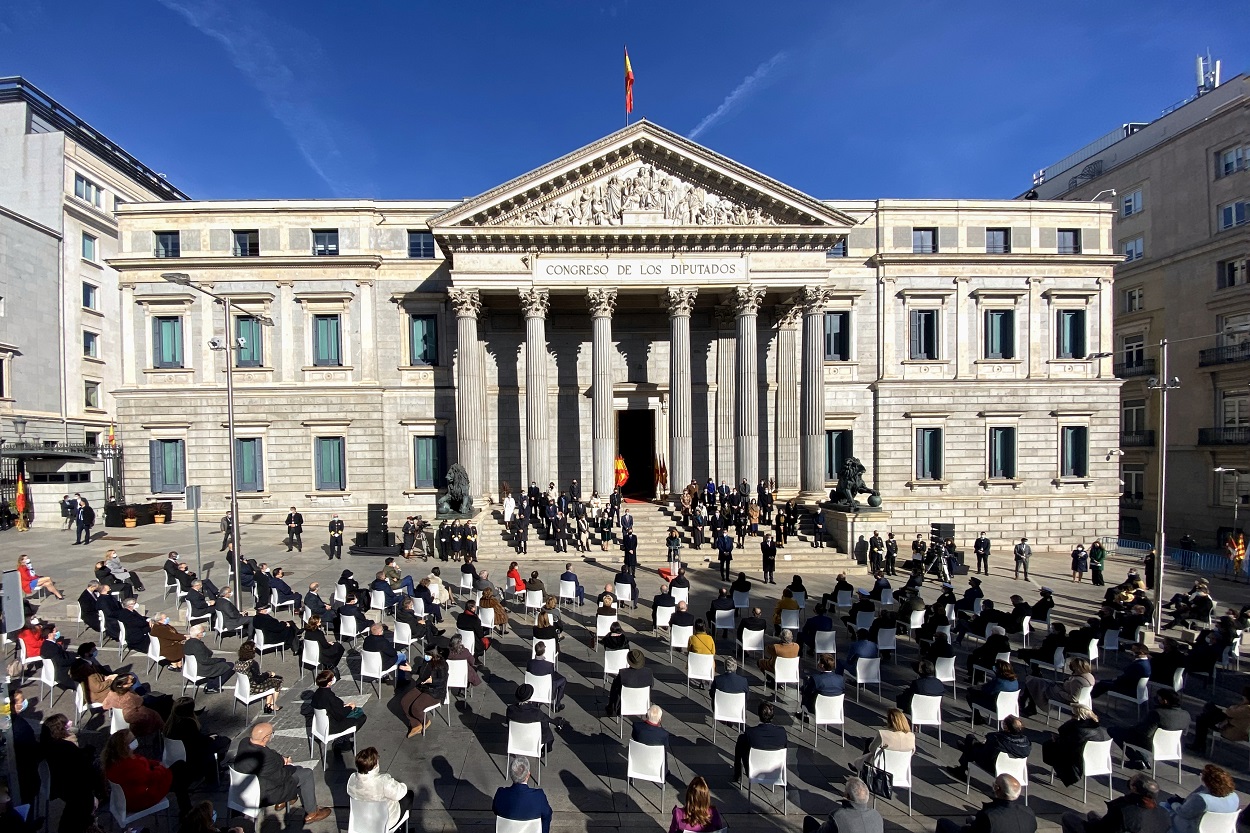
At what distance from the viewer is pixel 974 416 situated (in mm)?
29406

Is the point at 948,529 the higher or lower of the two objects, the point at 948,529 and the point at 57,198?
the lower

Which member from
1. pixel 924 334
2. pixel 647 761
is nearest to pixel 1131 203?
pixel 924 334

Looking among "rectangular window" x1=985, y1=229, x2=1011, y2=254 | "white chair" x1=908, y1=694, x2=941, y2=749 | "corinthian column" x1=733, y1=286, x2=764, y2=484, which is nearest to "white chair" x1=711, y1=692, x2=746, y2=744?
"white chair" x1=908, y1=694, x2=941, y2=749

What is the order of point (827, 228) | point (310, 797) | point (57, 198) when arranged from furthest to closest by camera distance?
point (57, 198) < point (827, 228) < point (310, 797)

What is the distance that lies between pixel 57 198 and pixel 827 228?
4111 cm

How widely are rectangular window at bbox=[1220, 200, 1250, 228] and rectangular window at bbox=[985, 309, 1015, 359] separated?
15.0 meters

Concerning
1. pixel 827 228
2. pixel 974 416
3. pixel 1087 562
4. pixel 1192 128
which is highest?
pixel 1192 128

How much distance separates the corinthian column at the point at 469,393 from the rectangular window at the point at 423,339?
3.91m

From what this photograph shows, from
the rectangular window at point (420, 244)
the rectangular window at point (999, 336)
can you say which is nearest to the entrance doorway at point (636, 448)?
the rectangular window at point (420, 244)

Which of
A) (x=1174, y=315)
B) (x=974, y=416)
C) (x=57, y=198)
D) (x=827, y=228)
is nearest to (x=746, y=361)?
(x=827, y=228)

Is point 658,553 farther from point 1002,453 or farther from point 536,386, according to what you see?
point 1002,453

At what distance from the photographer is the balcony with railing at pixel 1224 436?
30516 millimetres

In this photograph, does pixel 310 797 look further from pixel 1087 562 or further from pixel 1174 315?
pixel 1174 315

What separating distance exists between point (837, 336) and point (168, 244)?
113 feet
